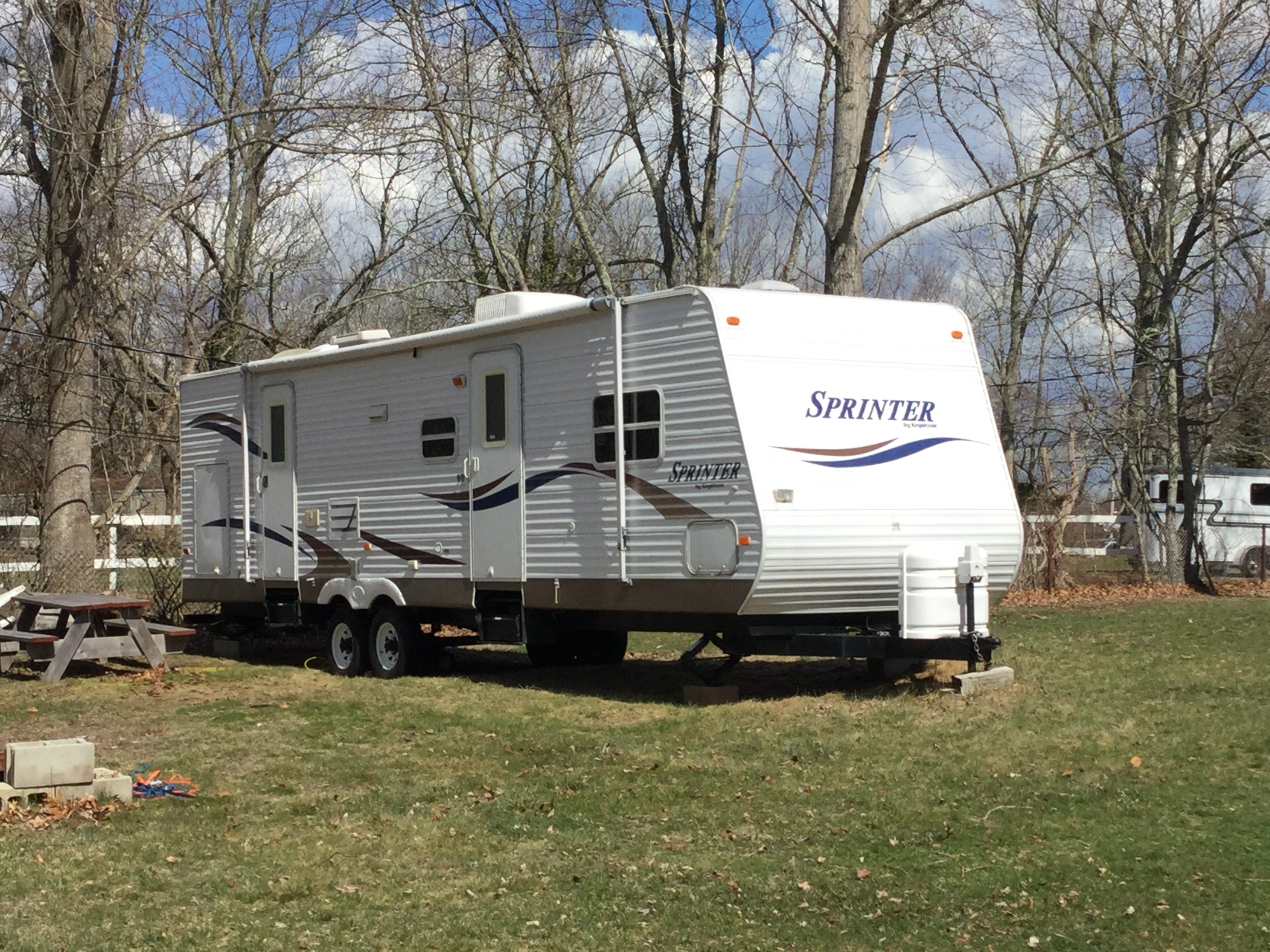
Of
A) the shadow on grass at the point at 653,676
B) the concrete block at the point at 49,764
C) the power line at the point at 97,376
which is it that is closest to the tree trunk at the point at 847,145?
the shadow on grass at the point at 653,676

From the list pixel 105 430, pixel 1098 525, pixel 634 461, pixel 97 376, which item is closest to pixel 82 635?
pixel 634 461

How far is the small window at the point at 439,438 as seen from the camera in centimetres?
1364

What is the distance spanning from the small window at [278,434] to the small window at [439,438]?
90.6 inches

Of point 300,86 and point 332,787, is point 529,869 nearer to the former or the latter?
point 332,787

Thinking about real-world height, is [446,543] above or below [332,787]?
above

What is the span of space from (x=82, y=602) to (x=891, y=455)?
788 cm

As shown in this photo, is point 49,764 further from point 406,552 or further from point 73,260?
point 73,260

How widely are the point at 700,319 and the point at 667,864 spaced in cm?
521

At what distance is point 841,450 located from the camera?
37.4 feet

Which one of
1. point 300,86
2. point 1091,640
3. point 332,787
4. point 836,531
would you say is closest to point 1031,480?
point 1091,640

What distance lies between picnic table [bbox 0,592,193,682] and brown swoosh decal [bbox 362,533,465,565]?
208 cm

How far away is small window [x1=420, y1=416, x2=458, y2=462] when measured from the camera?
1364 centimetres

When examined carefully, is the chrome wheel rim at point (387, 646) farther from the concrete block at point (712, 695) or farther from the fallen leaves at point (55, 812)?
the fallen leaves at point (55, 812)

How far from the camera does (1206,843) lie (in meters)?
7.12
